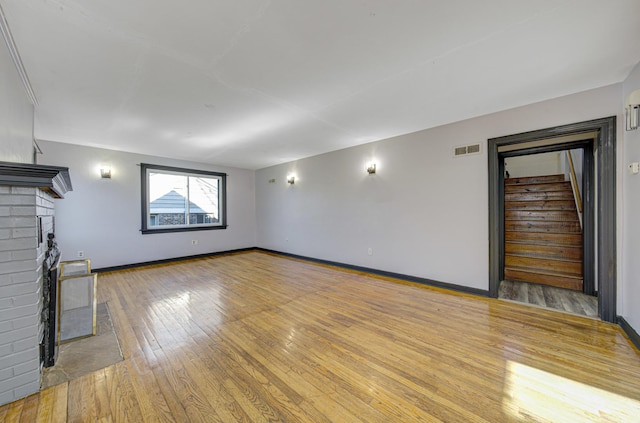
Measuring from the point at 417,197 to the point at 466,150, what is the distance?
0.97 m

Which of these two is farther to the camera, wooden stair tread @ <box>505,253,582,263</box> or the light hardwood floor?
wooden stair tread @ <box>505,253,582,263</box>

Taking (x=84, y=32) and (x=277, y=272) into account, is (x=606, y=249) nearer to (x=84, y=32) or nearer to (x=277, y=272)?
(x=277, y=272)

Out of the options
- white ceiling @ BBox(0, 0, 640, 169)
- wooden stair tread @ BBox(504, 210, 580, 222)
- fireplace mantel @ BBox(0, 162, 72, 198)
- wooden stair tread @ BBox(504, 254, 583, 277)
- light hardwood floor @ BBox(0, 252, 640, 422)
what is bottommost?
light hardwood floor @ BBox(0, 252, 640, 422)

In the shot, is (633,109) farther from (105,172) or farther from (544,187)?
(105,172)

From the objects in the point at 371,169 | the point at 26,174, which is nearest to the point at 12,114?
the point at 26,174

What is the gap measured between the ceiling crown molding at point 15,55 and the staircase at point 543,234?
20.9 feet

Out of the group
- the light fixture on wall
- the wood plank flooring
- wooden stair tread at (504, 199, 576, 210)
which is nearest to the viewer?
the light fixture on wall

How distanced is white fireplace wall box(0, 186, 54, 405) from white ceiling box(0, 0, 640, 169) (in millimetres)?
1255

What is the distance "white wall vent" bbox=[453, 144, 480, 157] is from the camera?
341cm

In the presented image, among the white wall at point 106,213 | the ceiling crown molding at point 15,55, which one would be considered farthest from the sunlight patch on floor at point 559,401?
the white wall at point 106,213

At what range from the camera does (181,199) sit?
6152 mm

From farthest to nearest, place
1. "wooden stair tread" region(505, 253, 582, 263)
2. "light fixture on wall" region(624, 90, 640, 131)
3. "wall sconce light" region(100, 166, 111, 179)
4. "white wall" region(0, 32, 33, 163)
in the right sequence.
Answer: "wall sconce light" region(100, 166, 111, 179) → "wooden stair tread" region(505, 253, 582, 263) → "light fixture on wall" region(624, 90, 640, 131) → "white wall" region(0, 32, 33, 163)

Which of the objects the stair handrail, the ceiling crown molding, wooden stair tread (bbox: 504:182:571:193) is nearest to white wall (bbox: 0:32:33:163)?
the ceiling crown molding

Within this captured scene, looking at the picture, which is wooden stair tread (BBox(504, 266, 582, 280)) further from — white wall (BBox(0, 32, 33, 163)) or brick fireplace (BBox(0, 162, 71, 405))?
white wall (BBox(0, 32, 33, 163))
